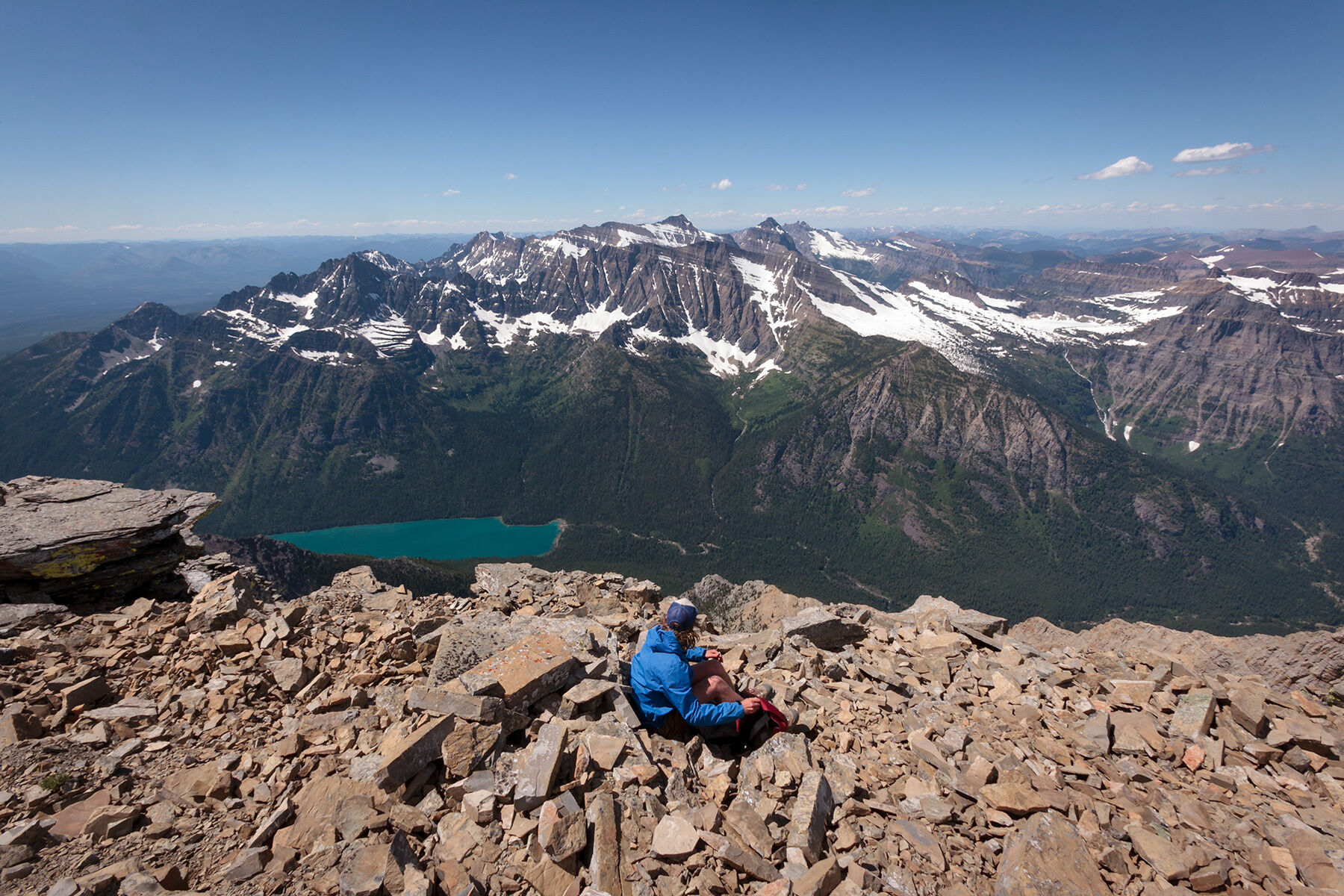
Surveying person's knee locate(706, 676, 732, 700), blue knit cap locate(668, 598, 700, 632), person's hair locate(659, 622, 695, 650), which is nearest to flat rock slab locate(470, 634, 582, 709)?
person's hair locate(659, 622, 695, 650)

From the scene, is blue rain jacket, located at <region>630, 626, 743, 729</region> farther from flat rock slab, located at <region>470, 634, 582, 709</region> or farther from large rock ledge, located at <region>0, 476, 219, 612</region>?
large rock ledge, located at <region>0, 476, 219, 612</region>

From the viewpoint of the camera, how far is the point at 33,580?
46.5 feet

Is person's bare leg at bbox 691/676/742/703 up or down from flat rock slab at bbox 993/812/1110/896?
up

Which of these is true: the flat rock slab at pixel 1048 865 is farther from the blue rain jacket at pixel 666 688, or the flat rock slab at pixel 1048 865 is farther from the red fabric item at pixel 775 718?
the blue rain jacket at pixel 666 688

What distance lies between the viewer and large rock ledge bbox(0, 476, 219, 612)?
14117 mm

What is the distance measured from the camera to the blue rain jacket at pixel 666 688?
953 cm

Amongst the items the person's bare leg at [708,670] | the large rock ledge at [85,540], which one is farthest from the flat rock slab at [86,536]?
the person's bare leg at [708,670]

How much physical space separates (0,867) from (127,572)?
12554mm

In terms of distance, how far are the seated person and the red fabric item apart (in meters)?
0.20

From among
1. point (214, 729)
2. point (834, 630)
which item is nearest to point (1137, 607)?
point (834, 630)

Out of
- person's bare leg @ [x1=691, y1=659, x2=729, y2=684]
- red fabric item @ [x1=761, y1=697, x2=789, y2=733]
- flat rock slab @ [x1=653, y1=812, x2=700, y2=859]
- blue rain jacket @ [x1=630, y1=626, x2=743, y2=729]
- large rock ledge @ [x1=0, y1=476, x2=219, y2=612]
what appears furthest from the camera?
large rock ledge @ [x1=0, y1=476, x2=219, y2=612]

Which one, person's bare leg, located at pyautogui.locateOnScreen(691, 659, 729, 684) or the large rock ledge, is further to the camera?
the large rock ledge

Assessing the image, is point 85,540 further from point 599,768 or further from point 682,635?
point 682,635

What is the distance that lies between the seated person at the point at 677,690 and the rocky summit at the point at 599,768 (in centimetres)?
43
